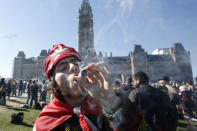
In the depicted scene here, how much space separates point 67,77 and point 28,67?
10953cm

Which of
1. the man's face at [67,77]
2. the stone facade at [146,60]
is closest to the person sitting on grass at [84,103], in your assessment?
the man's face at [67,77]

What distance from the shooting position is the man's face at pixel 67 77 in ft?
4.63

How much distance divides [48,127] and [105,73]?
1024mm

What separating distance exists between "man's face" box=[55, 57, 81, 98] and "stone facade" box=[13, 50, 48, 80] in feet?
329

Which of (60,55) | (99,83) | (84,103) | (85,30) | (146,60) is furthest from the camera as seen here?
(85,30)

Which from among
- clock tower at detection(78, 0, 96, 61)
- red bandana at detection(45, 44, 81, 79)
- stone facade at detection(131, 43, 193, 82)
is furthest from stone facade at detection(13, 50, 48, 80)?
red bandana at detection(45, 44, 81, 79)

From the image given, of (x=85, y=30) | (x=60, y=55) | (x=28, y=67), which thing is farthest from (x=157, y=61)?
(x=28, y=67)

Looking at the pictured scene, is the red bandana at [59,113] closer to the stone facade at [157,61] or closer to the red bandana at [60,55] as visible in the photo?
the red bandana at [60,55]

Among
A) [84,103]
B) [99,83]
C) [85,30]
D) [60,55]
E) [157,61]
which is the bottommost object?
[84,103]

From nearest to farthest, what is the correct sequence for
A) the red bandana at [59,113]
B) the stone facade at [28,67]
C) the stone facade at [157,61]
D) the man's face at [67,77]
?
the man's face at [67,77], the red bandana at [59,113], the stone facade at [157,61], the stone facade at [28,67]

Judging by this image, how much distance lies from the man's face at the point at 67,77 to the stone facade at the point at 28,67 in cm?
10013

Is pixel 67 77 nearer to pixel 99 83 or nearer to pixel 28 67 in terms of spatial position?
pixel 99 83

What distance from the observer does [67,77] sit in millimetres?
1537

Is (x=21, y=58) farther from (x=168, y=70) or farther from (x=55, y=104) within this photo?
(x=55, y=104)
